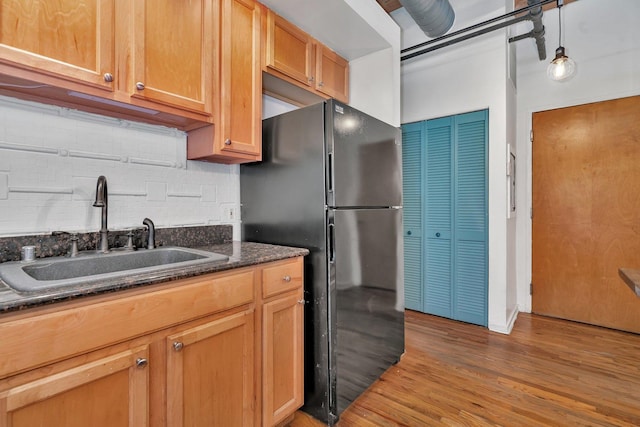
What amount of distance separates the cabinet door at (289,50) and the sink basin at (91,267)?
47.8 inches

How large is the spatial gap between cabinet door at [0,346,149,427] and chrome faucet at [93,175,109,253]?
2.08 feet

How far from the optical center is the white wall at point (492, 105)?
2717 mm

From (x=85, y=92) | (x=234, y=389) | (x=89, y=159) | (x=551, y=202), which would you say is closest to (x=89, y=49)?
(x=85, y=92)

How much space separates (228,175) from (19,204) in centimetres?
100

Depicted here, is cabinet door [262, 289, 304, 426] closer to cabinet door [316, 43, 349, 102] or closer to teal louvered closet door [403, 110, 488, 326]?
cabinet door [316, 43, 349, 102]

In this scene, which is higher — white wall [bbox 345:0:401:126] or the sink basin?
white wall [bbox 345:0:401:126]

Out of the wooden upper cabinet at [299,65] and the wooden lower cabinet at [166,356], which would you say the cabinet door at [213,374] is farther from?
A: the wooden upper cabinet at [299,65]

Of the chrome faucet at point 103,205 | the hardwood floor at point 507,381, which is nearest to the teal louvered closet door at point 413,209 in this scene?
the hardwood floor at point 507,381

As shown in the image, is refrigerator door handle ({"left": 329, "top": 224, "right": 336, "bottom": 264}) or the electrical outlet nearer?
refrigerator door handle ({"left": 329, "top": 224, "right": 336, "bottom": 264})

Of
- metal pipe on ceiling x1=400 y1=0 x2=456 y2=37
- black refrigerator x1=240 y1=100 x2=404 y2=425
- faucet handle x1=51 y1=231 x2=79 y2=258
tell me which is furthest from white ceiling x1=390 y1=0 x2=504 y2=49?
faucet handle x1=51 y1=231 x2=79 y2=258

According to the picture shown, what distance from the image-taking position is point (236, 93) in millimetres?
1650

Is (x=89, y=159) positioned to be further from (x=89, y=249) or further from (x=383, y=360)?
(x=383, y=360)

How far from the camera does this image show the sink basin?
911 mm

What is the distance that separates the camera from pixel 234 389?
1288mm
